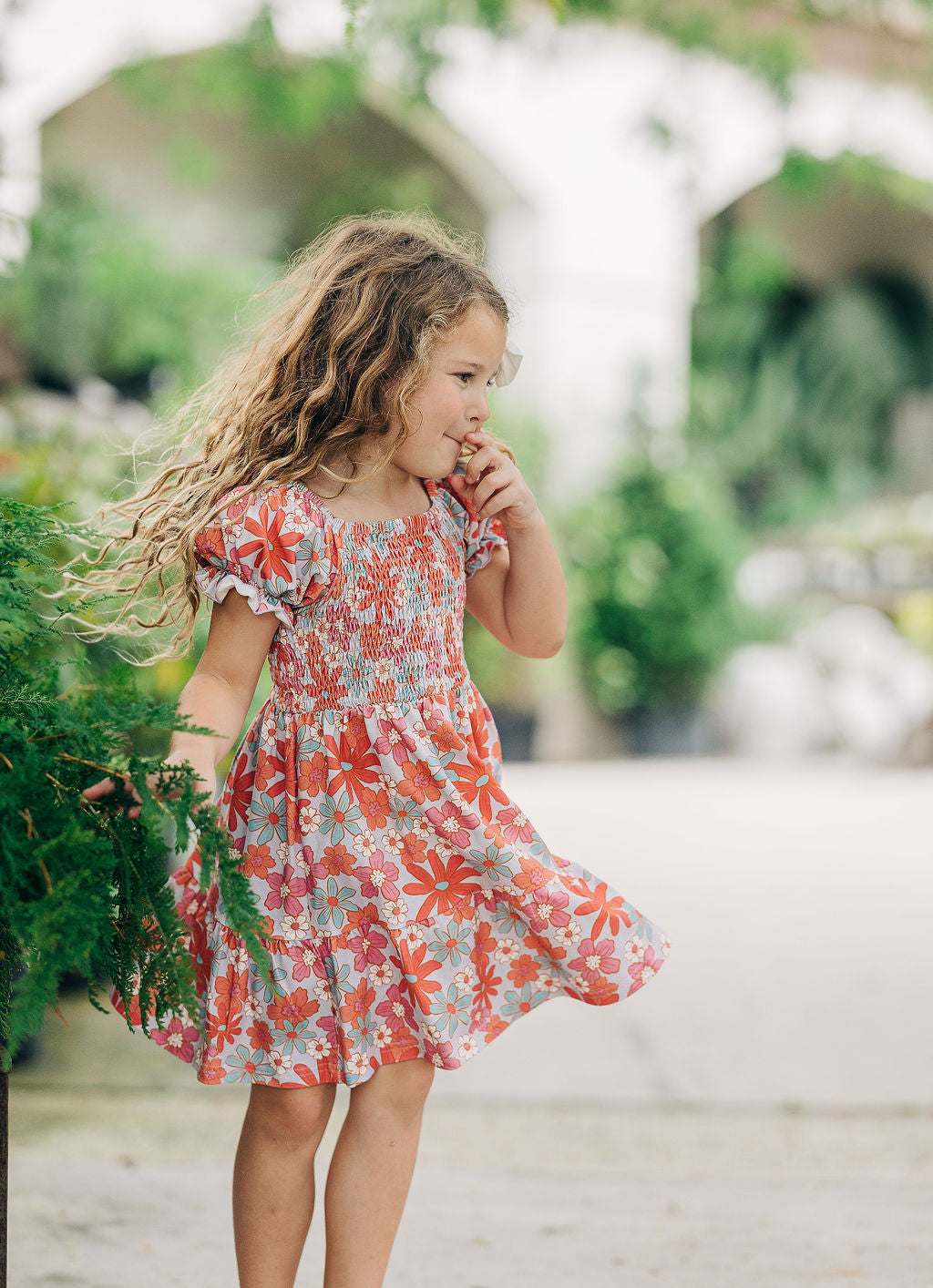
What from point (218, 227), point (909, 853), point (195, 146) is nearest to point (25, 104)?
point (195, 146)

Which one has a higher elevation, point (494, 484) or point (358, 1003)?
point (494, 484)

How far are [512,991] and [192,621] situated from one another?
66 cm

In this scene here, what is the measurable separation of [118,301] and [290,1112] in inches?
245

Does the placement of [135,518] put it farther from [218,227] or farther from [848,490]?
[848,490]

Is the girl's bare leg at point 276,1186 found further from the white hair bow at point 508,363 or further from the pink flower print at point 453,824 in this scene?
the white hair bow at point 508,363

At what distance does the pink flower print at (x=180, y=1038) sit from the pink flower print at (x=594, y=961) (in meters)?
0.48

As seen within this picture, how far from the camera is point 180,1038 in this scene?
1735 mm

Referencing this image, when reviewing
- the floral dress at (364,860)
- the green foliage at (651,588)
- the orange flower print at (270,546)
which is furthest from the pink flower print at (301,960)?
the green foliage at (651,588)

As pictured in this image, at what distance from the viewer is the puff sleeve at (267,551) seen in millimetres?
1658

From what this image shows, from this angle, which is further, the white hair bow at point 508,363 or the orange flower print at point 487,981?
the white hair bow at point 508,363

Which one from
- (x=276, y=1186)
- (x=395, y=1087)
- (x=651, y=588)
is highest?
(x=395, y=1087)

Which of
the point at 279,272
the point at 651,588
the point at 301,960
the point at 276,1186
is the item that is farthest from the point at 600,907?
the point at 651,588

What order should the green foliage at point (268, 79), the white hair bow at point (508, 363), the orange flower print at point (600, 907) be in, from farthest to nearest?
Answer: the green foliage at point (268, 79) → the white hair bow at point (508, 363) → the orange flower print at point (600, 907)

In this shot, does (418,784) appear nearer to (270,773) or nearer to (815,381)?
(270,773)
